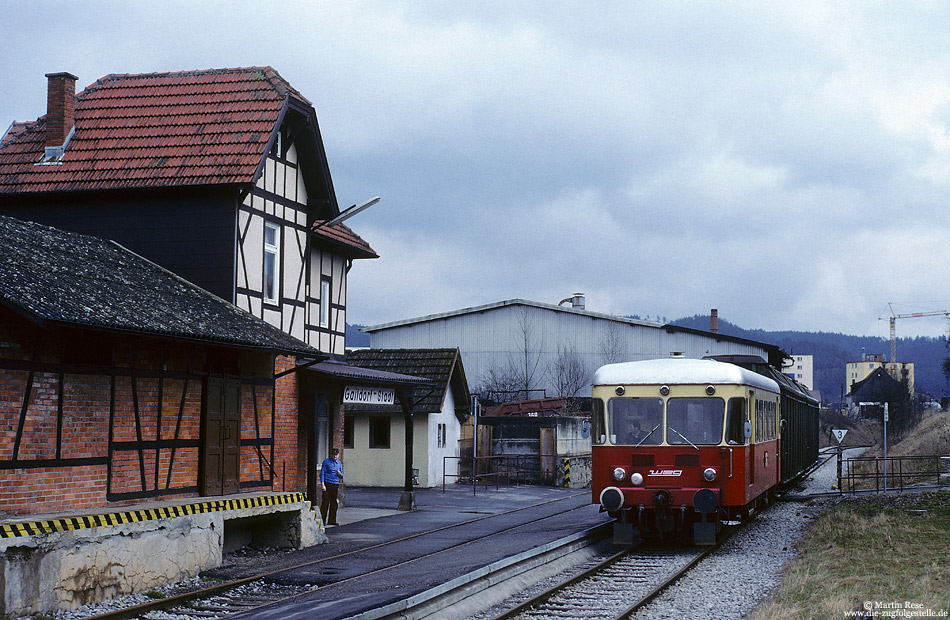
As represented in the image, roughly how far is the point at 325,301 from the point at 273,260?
3.46 meters

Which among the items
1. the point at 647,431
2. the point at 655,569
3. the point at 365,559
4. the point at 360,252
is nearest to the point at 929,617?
the point at 655,569

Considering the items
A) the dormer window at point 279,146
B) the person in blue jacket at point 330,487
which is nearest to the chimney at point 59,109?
the dormer window at point 279,146

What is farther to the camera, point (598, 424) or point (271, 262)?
point (271, 262)

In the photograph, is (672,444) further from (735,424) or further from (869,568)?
(869,568)

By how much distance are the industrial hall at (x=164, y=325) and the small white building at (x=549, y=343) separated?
92.2 feet

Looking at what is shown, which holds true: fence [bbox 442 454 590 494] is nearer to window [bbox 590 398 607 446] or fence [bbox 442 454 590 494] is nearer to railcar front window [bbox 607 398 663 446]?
window [bbox 590 398 607 446]

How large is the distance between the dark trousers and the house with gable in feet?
0.98

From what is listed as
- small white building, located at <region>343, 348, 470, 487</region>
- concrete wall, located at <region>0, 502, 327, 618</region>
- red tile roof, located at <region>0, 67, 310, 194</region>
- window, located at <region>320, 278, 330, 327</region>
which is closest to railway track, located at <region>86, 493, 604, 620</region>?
concrete wall, located at <region>0, 502, 327, 618</region>

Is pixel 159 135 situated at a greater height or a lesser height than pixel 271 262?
greater

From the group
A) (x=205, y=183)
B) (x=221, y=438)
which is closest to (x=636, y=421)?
(x=221, y=438)

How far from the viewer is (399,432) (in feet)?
104

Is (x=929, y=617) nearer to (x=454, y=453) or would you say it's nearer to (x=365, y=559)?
(x=365, y=559)

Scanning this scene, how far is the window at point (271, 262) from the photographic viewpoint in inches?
767

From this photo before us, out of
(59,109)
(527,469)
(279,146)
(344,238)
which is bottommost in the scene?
(527,469)
